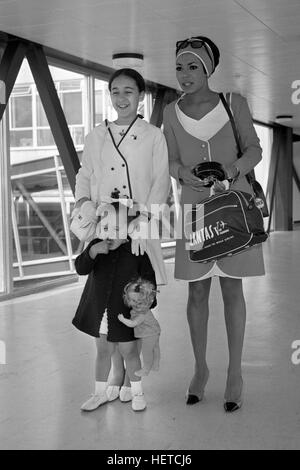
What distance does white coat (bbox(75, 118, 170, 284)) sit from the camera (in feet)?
9.82

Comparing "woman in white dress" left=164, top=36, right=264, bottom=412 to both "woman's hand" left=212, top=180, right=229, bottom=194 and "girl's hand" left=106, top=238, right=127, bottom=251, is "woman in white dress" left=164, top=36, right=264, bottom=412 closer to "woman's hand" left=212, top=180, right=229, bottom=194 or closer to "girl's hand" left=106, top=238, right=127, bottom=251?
"woman's hand" left=212, top=180, right=229, bottom=194

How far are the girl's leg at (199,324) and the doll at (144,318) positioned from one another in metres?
0.24

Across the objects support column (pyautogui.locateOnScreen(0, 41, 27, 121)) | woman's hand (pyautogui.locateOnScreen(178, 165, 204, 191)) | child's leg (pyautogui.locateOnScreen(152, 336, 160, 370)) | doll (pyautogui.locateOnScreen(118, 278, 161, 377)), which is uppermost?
support column (pyautogui.locateOnScreen(0, 41, 27, 121))

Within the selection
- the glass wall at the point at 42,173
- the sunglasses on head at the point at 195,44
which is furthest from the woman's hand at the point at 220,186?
the glass wall at the point at 42,173

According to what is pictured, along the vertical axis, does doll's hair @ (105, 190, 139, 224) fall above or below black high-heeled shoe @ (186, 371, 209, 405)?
above

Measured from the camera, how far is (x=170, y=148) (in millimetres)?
3156

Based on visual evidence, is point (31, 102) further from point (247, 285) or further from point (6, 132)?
point (247, 285)

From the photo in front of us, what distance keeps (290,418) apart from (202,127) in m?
1.40

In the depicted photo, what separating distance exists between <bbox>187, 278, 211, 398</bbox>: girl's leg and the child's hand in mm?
496

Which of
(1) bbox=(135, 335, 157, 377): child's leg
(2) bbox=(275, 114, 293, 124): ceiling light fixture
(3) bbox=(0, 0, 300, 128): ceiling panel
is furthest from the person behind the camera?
(2) bbox=(275, 114, 293, 124): ceiling light fixture

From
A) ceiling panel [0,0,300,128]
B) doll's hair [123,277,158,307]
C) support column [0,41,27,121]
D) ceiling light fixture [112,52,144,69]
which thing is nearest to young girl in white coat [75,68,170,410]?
doll's hair [123,277,158,307]

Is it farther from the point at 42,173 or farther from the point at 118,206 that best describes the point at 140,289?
the point at 42,173

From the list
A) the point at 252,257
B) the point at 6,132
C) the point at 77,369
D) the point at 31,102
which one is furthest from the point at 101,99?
the point at 252,257

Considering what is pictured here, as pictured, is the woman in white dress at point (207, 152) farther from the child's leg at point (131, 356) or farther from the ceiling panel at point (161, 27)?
the ceiling panel at point (161, 27)
